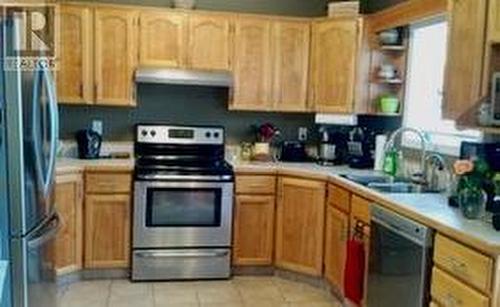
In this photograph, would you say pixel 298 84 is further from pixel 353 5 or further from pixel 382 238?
pixel 382 238

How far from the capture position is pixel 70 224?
395 cm

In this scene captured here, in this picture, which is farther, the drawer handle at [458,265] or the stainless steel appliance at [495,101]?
the stainless steel appliance at [495,101]

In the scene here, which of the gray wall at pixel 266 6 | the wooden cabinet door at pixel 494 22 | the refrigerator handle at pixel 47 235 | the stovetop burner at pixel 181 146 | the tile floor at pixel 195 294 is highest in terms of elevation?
the gray wall at pixel 266 6

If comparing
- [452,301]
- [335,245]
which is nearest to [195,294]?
[335,245]

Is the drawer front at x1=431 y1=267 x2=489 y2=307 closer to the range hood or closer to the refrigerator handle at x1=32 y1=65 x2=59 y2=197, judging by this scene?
the refrigerator handle at x1=32 y1=65 x2=59 y2=197

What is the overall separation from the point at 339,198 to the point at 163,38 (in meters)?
1.90

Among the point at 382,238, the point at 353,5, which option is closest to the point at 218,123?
the point at 353,5

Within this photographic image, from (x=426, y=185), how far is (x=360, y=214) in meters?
0.49

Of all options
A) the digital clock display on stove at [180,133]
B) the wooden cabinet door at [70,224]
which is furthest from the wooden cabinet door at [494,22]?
the wooden cabinet door at [70,224]

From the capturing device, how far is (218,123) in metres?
4.79

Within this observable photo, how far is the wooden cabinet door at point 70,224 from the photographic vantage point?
152 inches

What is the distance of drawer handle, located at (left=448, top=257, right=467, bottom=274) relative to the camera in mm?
2260

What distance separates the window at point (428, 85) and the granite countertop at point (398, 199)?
549mm

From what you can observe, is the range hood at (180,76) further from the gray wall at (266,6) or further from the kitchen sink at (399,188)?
→ the kitchen sink at (399,188)
